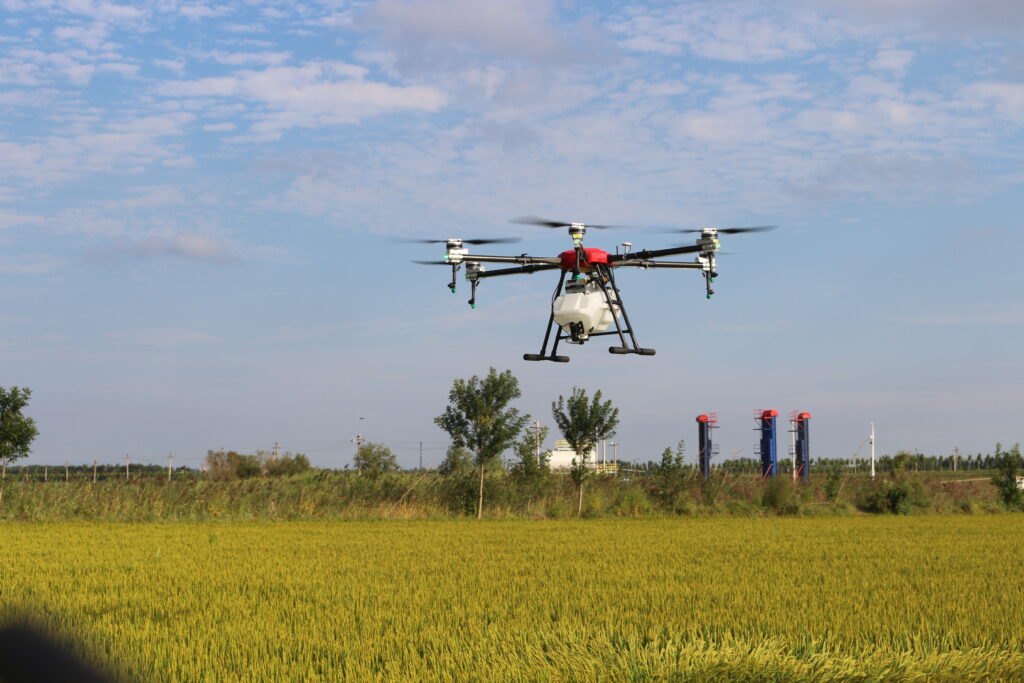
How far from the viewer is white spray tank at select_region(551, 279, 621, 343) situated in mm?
21297

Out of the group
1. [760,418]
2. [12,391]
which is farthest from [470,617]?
[760,418]

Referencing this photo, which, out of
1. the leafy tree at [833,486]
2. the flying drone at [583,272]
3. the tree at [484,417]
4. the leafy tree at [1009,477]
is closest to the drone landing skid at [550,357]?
the flying drone at [583,272]

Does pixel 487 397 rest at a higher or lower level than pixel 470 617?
higher

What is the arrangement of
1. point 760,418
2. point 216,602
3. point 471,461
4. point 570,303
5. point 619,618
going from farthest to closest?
point 760,418
point 471,461
point 570,303
point 216,602
point 619,618

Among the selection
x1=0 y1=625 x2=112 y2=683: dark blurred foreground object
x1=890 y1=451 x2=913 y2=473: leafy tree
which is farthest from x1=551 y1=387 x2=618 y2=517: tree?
x1=0 y1=625 x2=112 y2=683: dark blurred foreground object

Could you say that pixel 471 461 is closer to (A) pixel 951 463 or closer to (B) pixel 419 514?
(B) pixel 419 514

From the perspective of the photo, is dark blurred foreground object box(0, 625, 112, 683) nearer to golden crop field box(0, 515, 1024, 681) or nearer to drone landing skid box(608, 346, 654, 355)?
golden crop field box(0, 515, 1024, 681)

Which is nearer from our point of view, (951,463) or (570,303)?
(570,303)

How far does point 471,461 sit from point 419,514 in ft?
9.37

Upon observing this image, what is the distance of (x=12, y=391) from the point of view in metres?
35.8

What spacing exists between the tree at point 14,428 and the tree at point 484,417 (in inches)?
576

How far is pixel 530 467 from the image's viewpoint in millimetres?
36906

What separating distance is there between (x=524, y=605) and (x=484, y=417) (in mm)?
22814

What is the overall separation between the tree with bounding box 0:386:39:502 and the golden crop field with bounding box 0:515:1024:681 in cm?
1074
